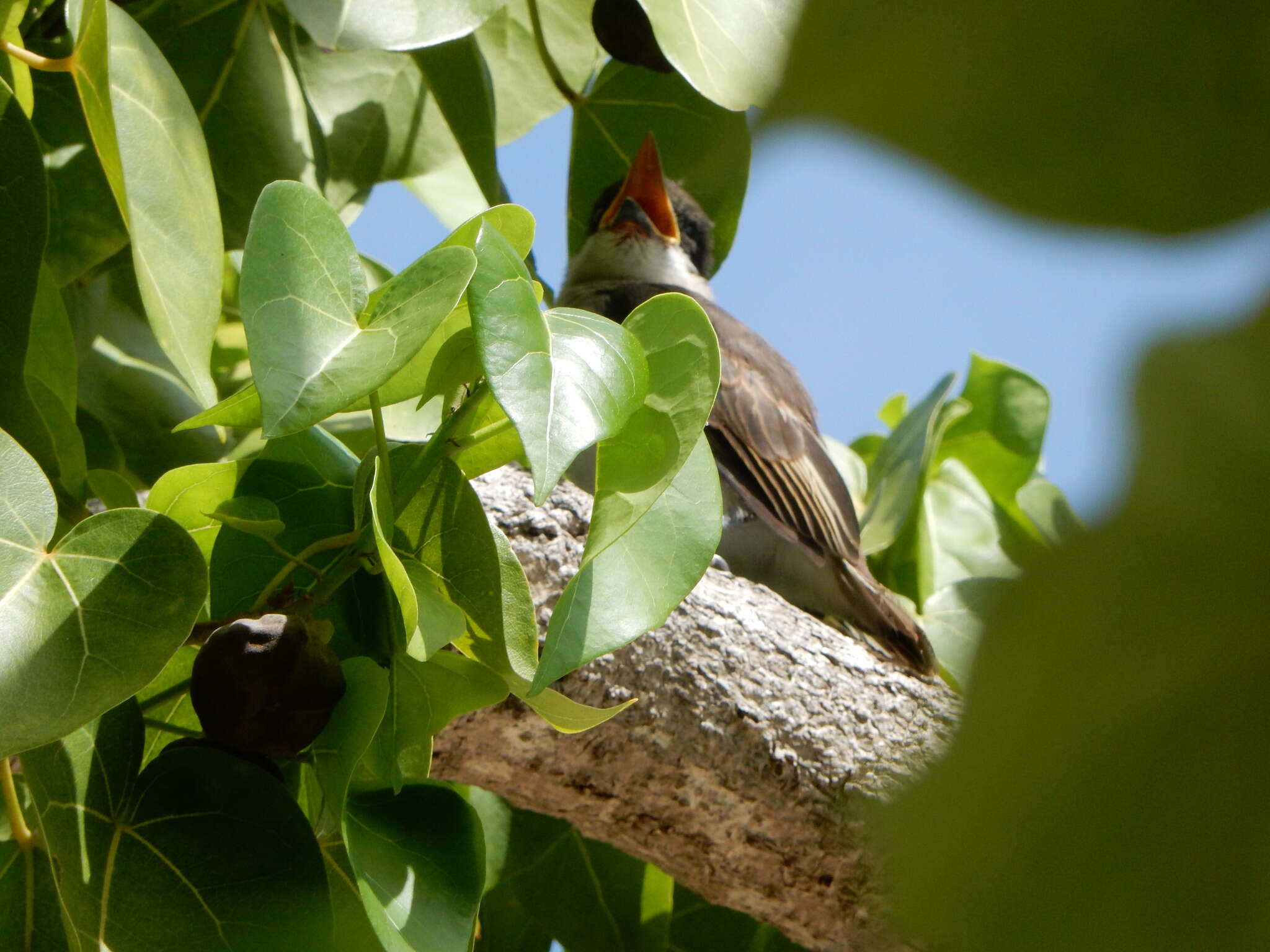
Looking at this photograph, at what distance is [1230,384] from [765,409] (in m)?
1.81

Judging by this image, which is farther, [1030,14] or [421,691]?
[421,691]

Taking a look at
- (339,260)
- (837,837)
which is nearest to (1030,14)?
(339,260)

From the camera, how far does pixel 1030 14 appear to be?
0.11 metres

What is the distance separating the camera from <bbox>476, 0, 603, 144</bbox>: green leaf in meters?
1.15

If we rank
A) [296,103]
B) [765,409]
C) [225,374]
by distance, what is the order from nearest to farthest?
[296,103]
[225,374]
[765,409]

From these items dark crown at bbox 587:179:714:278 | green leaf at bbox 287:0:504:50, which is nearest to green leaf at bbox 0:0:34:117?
green leaf at bbox 287:0:504:50

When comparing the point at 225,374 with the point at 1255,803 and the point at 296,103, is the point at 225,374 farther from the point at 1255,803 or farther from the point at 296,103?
the point at 1255,803

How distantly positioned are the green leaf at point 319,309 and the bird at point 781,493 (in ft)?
2.49

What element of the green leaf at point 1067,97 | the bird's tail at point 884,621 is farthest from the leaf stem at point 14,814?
the bird's tail at point 884,621

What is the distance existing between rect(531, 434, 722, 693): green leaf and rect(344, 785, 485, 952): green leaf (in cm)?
14

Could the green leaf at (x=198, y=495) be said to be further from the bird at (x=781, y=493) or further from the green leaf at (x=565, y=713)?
the bird at (x=781, y=493)

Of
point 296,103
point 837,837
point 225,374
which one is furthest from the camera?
point 225,374

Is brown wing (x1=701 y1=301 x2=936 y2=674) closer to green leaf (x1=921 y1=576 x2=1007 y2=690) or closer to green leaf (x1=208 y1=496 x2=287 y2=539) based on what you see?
green leaf (x1=921 y1=576 x2=1007 y2=690)

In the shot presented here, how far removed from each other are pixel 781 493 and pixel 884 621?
14.3 inches
